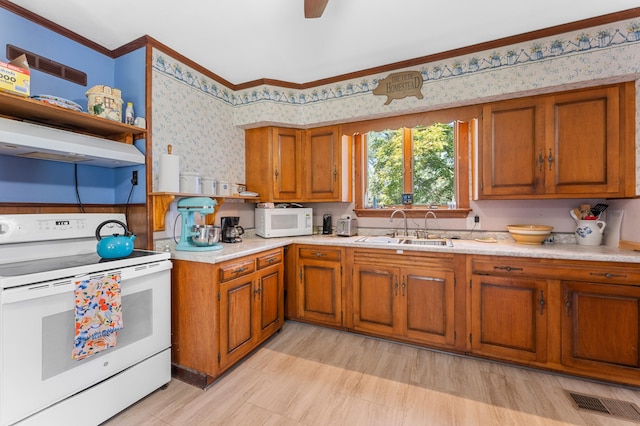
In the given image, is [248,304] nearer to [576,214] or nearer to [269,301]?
[269,301]

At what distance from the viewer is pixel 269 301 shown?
100 inches

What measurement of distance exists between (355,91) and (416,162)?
1028 mm

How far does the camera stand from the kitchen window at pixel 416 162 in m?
2.84

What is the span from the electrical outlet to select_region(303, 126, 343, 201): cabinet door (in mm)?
1353

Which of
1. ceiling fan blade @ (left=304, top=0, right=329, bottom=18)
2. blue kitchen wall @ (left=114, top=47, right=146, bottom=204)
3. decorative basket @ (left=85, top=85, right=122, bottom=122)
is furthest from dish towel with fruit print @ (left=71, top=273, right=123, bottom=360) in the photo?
ceiling fan blade @ (left=304, top=0, right=329, bottom=18)

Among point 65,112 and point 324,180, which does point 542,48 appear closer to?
point 324,180

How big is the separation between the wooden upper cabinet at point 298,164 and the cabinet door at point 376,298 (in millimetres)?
946

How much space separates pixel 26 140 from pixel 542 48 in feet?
11.8

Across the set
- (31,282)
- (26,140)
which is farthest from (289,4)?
(31,282)

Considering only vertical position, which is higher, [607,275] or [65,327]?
[607,275]

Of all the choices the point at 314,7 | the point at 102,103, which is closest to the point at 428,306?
the point at 314,7

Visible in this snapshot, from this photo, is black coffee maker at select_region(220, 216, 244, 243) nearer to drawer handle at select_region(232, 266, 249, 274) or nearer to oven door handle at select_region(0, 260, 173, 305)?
drawer handle at select_region(232, 266, 249, 274)

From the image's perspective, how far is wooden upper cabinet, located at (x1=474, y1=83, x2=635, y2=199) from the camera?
2.09m

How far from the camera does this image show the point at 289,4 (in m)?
1.88
